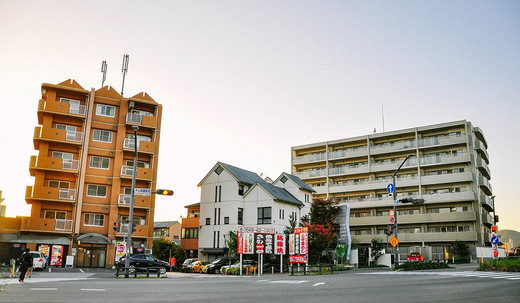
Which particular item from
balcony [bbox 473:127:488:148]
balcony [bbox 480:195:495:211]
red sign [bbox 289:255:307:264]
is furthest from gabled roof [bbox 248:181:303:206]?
balcony [bbox 473:127:488:148]

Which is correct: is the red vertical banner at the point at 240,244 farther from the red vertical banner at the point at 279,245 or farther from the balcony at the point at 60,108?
the balcony at the point at 60,108

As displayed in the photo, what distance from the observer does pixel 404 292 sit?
1374cm

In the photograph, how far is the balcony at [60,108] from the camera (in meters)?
42.7

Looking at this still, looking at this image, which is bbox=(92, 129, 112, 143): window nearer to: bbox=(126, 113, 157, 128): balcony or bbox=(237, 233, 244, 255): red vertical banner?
bbox=(126, 113, 157, 128): balcony

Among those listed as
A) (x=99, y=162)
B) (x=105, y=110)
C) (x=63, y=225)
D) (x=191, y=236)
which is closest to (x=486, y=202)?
(x=191, y=236)

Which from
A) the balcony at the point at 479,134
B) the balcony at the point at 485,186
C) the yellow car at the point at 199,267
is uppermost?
the balcony at the point at 479,134

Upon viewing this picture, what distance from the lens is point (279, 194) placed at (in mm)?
49500

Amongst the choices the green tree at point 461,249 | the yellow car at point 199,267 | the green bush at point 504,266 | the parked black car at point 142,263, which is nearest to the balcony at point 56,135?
the parked black car at point 142,263

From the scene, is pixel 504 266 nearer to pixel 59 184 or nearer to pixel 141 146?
pixel 141 146

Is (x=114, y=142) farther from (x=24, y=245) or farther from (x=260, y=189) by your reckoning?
(x=260, y=189)

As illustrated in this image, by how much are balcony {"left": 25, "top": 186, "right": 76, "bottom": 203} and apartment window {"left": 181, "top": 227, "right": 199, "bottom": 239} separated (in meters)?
16.3

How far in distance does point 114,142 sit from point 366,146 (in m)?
43.1

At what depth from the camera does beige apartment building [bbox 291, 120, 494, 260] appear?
60.4 meters

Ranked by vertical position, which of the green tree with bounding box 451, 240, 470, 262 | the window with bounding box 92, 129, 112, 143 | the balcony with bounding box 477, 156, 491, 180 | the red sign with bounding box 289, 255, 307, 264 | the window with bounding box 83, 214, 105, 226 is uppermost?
the balcony with bounding box 477, 156, 491, 180
